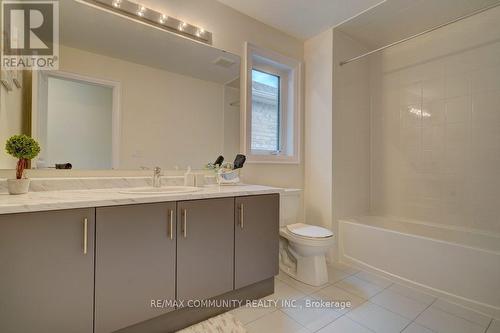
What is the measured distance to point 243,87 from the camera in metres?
2.17

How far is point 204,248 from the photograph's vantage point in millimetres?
1405

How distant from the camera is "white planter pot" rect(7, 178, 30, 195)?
3.92 feet

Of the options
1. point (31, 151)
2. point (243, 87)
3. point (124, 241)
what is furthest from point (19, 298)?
point (243, 87)

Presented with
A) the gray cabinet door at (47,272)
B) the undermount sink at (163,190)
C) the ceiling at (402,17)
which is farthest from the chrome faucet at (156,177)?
the ceiling at (402,17)

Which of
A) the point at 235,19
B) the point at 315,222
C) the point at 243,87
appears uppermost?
the point at 235,19

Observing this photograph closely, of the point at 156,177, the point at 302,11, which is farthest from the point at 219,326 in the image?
the point at 302,11

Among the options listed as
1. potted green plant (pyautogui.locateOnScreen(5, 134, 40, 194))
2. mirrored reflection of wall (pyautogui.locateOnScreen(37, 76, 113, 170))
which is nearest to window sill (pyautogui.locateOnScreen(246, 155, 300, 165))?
mirrored reflection of wall (pyautogui.locateOnScreen(37, 76, 113, 170))

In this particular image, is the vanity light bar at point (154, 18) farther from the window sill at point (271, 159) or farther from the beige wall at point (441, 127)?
the beige wall at point (441, 127)

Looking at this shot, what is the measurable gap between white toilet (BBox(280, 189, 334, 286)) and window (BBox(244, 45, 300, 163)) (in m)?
0.54

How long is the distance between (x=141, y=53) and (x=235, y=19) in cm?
95

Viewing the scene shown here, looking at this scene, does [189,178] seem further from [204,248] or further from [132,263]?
[132,263]

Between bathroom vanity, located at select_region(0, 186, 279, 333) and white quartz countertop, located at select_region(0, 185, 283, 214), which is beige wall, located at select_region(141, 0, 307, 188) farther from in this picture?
white quartz countertop, located at select_region(0, 185, 283, 214)

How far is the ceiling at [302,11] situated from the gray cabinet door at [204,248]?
176cm

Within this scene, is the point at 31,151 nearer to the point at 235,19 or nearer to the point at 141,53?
the point at 141,53
